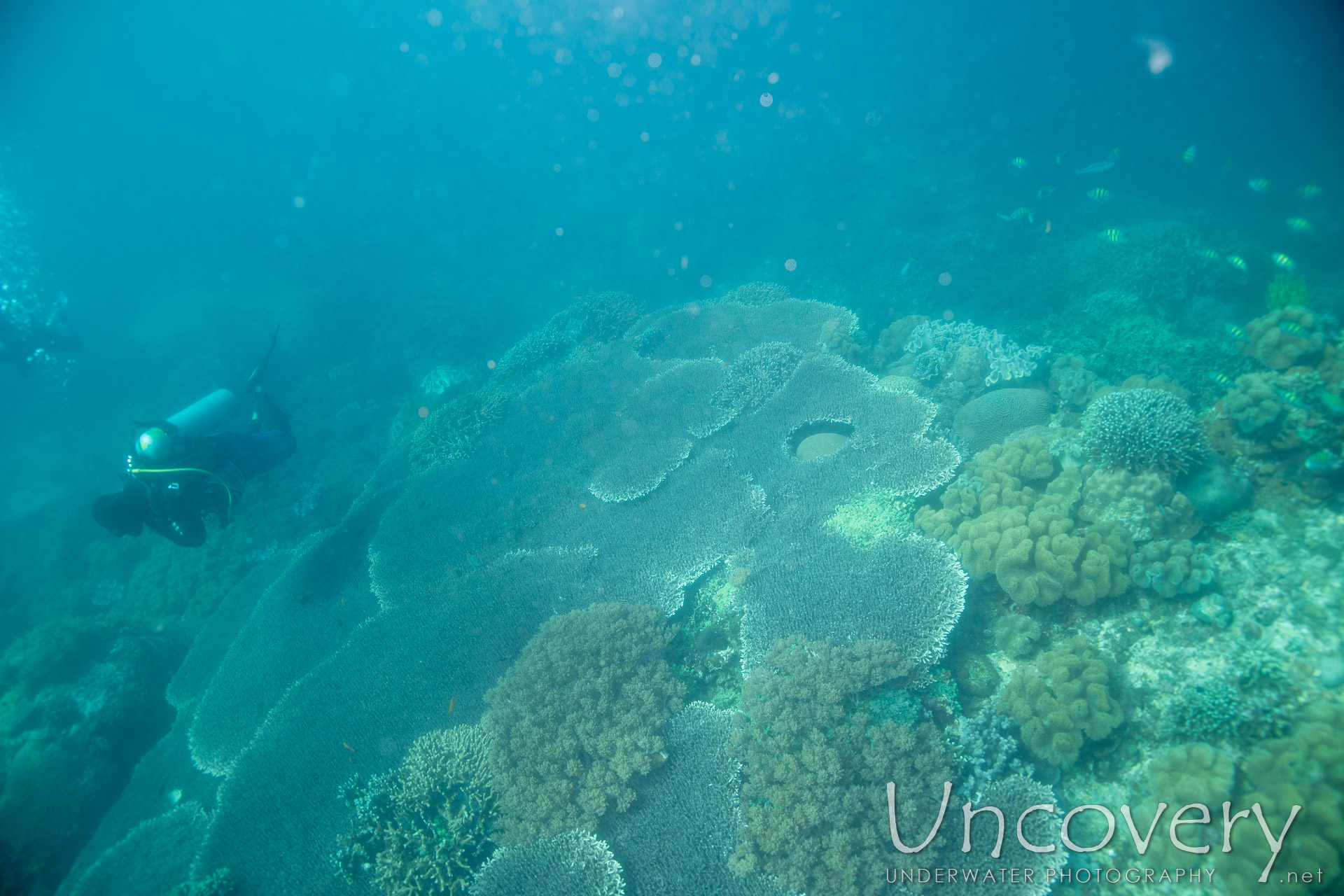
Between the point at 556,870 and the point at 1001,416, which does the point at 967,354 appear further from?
the point at 556,870

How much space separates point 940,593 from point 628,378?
669cm

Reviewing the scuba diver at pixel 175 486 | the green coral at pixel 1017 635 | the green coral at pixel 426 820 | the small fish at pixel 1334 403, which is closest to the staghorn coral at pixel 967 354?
the small fish at pixel 1334 403

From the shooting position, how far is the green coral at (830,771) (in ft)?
11.6

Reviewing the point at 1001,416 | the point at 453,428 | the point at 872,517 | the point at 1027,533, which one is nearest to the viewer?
the point at 1027,533

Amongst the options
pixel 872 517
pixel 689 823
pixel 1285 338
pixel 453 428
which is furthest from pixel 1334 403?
pixel 453 428

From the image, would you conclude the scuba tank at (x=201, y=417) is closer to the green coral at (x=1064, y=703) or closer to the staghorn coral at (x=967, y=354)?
the green coral at (x=1064, y=703)

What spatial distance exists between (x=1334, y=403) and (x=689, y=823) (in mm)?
7042

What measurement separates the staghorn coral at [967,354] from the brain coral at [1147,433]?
2.36 meters

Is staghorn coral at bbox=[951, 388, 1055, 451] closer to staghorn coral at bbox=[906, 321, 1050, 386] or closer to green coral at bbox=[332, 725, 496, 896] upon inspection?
staghorn coral at bbox=[906, 321, 1050, 386]

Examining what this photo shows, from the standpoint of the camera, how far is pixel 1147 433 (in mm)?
5105

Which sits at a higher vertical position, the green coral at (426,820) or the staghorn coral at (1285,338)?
the green coral at (426,820)

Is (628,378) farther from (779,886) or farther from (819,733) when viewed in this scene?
(779,886)

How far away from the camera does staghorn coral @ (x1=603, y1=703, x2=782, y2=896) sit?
3.74 metres

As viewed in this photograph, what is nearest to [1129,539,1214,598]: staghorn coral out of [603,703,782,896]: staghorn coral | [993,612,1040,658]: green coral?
[993,612,1040,658]: green coral
